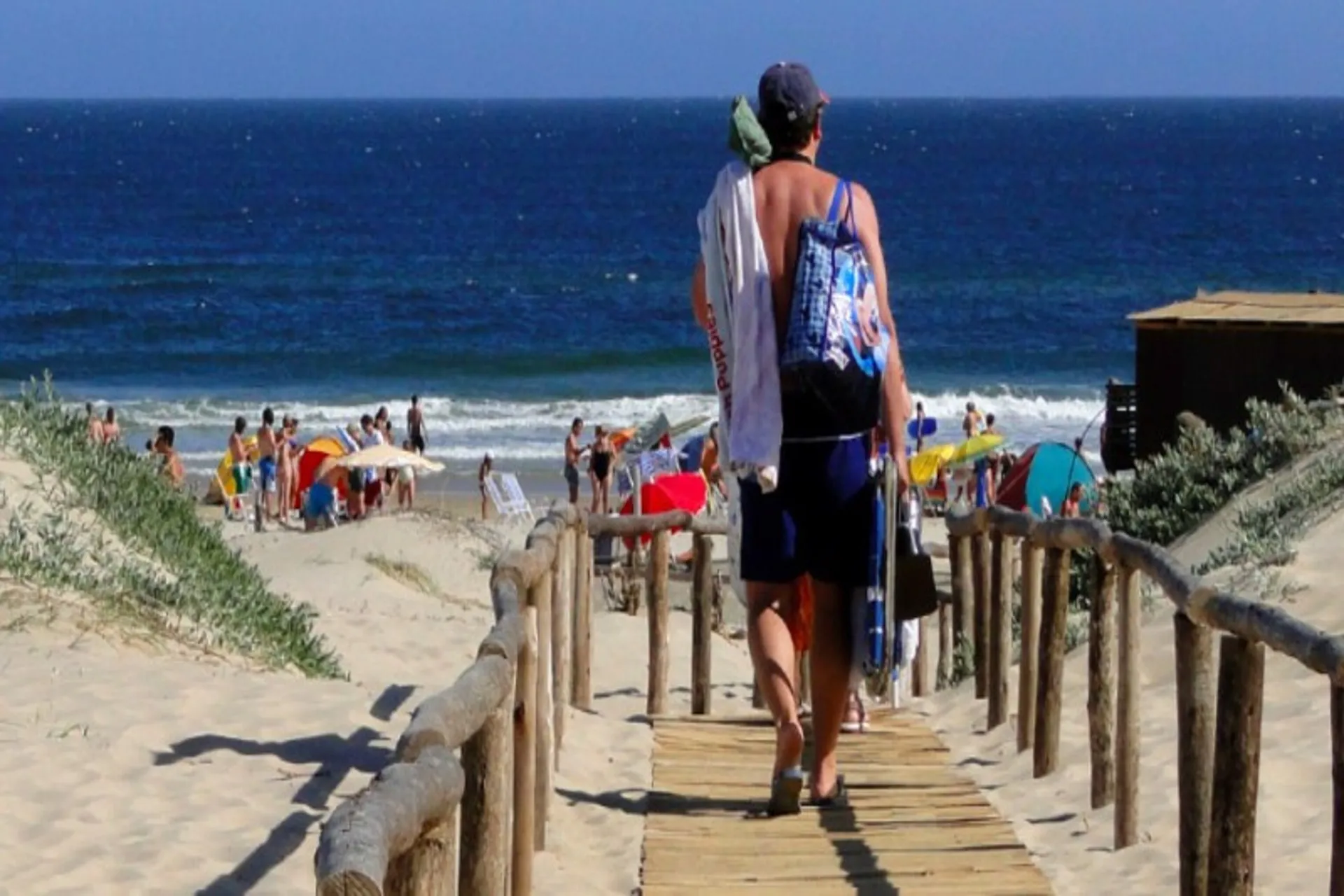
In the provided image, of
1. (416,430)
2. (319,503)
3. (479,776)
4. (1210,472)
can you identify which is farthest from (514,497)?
(479,776)

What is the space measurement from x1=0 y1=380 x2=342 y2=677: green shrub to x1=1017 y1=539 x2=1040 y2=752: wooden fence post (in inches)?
110

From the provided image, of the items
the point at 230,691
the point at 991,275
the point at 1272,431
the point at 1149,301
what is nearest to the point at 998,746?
the point at 230,691

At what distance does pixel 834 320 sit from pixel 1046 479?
15.4 m

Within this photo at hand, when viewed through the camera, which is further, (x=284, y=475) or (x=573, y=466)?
(x=573, y=466)

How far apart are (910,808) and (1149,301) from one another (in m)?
50.0

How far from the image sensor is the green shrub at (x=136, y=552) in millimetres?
8484

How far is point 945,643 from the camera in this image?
1189 centimetres

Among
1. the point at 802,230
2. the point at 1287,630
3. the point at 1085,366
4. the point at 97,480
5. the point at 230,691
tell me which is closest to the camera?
the point at 1287,630

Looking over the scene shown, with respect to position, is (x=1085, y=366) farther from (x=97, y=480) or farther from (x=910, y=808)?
(x=910, y=808)

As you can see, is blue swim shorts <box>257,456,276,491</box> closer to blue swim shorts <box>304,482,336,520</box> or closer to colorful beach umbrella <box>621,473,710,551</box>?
blue swim shorts <box>304,482,336,520</box>

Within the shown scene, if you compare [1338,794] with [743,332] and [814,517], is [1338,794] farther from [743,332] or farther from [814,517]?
[743,332]

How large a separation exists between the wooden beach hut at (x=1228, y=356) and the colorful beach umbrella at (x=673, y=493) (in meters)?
Answer: 5.07

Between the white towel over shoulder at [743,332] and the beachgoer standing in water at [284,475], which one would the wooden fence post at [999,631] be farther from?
the beachgoer standing in water at [284,475]

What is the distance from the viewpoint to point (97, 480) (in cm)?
1020
